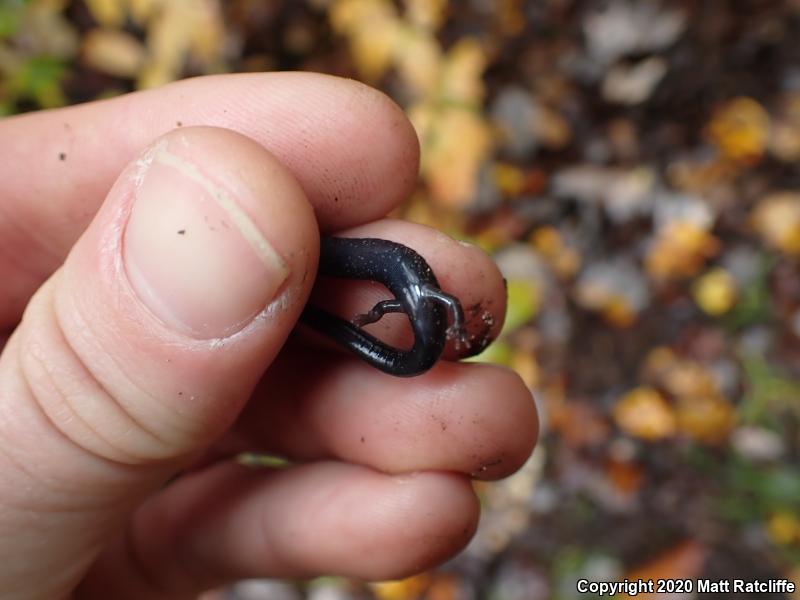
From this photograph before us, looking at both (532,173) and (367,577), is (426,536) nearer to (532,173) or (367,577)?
(367,577)

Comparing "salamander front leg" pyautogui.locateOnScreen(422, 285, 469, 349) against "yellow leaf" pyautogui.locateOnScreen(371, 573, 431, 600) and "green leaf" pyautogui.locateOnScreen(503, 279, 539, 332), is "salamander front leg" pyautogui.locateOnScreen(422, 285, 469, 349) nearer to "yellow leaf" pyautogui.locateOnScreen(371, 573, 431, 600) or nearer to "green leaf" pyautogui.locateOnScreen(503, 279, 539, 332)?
"green leaf" pyautogui.locateOnScreen(503, 279, 539, 332)

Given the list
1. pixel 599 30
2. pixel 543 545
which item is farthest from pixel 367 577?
pixel 599 30

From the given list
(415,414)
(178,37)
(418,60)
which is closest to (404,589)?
(415,414)

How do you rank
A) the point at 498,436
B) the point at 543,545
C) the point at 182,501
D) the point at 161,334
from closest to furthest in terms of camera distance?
the point at 161,334
the point at 498,436
the point at 182,501
the point at 543,545

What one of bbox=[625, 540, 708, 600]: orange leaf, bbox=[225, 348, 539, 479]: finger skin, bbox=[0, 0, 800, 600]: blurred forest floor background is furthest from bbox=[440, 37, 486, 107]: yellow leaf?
bbox=[625, 540, 708, 600]: orange leaf

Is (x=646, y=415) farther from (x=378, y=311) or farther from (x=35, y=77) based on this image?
(x=35, y=77)

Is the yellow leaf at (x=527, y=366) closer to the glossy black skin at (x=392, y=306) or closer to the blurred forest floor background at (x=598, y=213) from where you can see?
the blurred forest floor background at (x=598, y=213)
